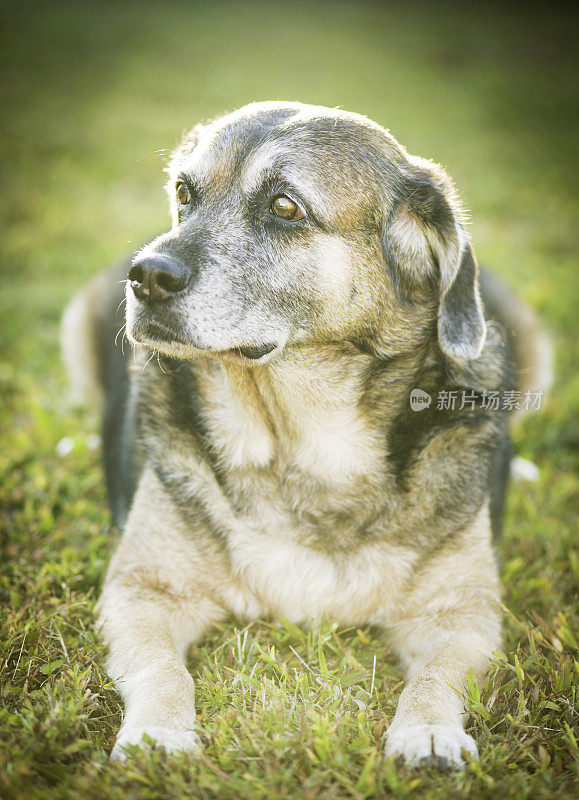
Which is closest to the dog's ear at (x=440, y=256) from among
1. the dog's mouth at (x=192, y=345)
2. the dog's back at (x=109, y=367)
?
the dog's mouth at (x=192, y=345)

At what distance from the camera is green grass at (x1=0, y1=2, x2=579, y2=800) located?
2.11 m

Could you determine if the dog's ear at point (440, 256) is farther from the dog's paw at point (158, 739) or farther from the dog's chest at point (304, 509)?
the dog's paw at point (158, 739)

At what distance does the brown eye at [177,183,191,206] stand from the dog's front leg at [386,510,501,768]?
73.9 inches

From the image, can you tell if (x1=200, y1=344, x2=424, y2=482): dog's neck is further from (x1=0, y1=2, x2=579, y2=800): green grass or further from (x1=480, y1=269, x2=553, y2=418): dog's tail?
(x1=480, y1=269, x2=553, y2=418): dog's tail

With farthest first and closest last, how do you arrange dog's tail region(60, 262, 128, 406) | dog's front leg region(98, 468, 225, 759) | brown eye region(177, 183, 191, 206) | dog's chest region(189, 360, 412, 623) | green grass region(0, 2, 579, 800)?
dog's tail region(60, 262, 128, 406) → brown eye region(177, 183, 191, 206) → dog's chest region(189, 360, 412, 623) → dog's front leg region(98, 468, 225, 759) → green grass region(0, 2, 579, 800)

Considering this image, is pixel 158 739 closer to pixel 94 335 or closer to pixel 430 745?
pixel 430 745

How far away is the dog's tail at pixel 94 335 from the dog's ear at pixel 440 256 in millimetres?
2033

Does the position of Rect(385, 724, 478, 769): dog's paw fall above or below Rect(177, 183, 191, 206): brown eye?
below

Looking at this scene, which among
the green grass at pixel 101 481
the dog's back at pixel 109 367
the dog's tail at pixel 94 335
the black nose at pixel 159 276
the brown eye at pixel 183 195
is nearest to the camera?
the green grass at pixel 101 481

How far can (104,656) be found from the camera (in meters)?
2.62

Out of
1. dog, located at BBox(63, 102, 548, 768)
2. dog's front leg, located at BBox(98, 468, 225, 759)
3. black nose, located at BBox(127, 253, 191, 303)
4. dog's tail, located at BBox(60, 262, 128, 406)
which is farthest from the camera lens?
dog's tail, located at BBox(60, 262, 128, 406)

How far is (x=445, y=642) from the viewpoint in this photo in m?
2.69

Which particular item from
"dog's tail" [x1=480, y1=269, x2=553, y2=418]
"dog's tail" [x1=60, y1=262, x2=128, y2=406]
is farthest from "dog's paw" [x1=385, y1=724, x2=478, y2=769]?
"dog's tail" [x1=60, y1=262, x2=128, y2=406]

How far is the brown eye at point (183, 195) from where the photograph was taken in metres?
3.02
